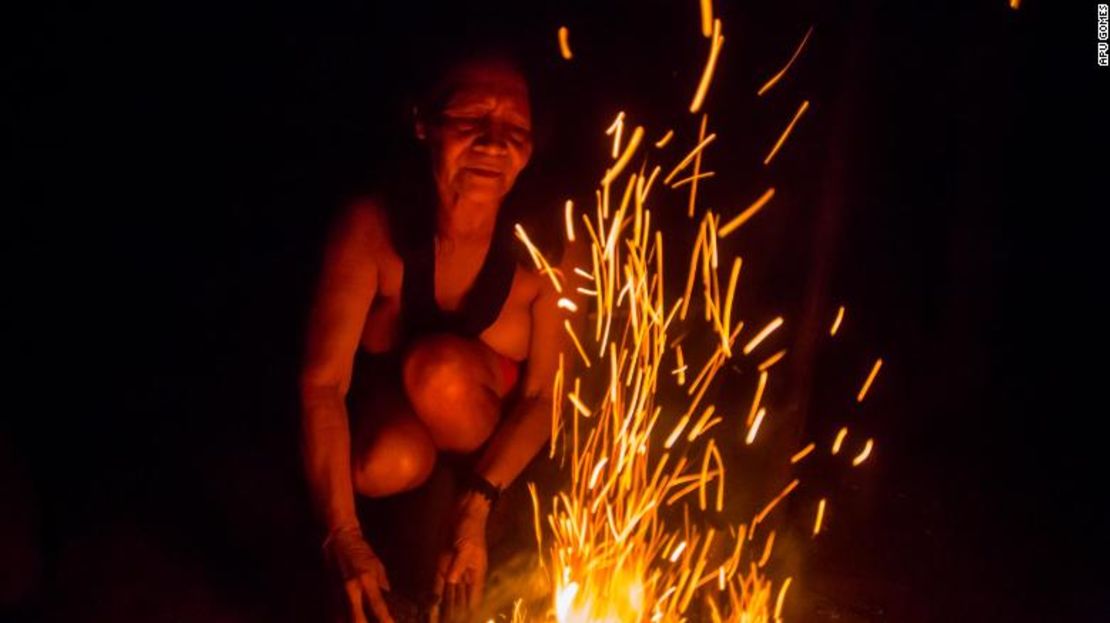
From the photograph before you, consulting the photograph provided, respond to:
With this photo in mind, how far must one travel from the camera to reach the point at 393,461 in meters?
3.20

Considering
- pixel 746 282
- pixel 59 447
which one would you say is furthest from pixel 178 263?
pixel 746 282

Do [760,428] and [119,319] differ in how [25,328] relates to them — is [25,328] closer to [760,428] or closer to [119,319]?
[119,319]

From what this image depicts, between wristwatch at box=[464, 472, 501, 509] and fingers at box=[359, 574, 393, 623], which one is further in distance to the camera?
wristwatch at box=[464, 472, 501, 509]

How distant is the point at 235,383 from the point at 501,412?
193 centimetres

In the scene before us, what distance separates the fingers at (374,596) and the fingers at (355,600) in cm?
2

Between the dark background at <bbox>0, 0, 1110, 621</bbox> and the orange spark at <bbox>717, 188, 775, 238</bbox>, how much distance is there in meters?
0.03

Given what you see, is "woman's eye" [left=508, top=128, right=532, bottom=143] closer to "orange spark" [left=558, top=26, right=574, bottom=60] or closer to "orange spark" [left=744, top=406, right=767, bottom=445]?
"orange spark" [left=558, top=26, right=574, bottom=60]

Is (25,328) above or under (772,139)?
under

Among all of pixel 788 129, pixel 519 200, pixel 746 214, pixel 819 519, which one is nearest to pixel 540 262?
pixel 519 200

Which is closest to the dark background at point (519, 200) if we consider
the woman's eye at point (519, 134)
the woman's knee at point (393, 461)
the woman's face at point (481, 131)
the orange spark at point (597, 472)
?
the woman's face at point (481, 131)

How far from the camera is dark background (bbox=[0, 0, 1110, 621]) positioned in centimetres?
300

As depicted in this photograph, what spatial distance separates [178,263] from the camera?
4.66m

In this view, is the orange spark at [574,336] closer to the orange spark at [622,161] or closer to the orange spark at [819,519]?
the orange spark at [622,161]

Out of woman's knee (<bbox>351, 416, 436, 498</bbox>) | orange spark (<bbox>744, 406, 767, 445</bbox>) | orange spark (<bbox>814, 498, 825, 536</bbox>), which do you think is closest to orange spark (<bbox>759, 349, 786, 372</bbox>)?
orange spark (<bbox>744, 406, 767, 445</bbox>)
